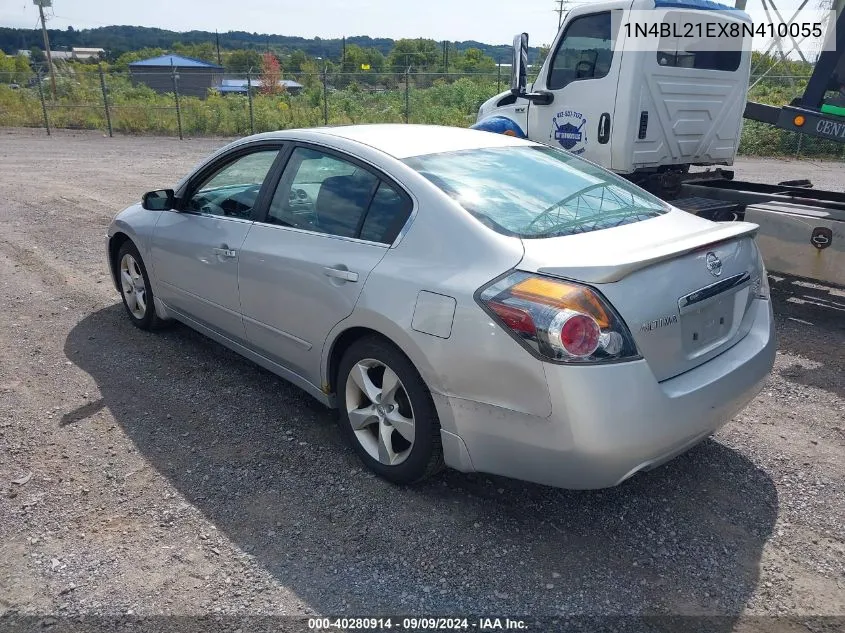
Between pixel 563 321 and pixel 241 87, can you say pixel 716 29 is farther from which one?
pixel 241 87

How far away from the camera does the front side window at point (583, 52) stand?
678cm

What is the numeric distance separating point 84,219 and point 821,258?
8.87 meters

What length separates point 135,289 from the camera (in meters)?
5.43

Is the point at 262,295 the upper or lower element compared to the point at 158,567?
upper

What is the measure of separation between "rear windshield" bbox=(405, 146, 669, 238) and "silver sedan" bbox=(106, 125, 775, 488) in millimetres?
14

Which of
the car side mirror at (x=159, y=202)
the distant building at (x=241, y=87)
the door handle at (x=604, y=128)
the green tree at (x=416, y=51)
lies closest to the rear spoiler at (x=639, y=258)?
the car side mirror at (x=159, y=202)

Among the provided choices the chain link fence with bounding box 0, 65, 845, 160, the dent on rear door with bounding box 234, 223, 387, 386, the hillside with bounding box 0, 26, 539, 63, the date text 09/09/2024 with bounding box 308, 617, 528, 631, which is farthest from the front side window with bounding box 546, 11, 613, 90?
the hillside with bounding box 0, 26, 539, 63

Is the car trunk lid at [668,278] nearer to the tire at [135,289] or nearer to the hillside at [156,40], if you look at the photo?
the tire at [135,289]

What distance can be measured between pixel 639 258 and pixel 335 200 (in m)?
1.62

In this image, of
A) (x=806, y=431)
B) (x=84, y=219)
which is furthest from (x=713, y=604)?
(x=84, y=219)

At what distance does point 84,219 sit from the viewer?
379 inches

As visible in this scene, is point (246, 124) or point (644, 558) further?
point (246, 124)

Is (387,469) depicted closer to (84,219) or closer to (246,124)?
(84,219)

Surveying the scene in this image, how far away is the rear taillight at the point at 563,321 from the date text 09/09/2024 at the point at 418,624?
0.99 metres
